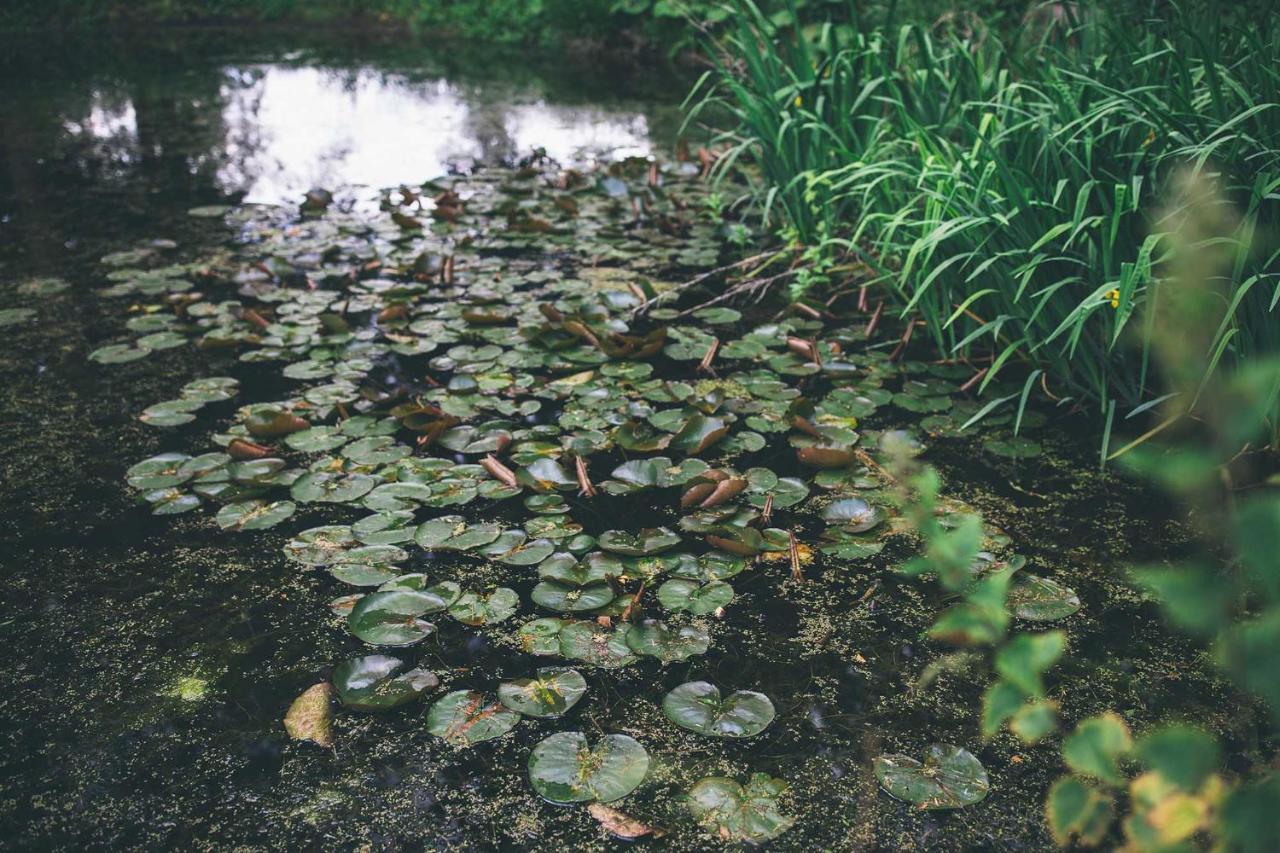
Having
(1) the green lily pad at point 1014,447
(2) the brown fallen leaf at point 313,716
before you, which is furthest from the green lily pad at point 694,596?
(1) the green lily pad at point 1014,447

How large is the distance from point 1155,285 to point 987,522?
56 centimetres

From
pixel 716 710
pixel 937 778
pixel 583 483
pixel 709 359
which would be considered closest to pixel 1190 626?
pixel 937 778

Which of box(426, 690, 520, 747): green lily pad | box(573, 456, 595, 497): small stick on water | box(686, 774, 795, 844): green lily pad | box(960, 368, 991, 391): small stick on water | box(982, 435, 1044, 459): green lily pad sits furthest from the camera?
box(960, 368, 991, 391): small stick on water

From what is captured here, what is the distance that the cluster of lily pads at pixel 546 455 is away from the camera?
119 cm

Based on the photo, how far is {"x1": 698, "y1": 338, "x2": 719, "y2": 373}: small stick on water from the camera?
86.0 inches

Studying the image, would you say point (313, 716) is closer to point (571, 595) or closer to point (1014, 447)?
point (571, 595)

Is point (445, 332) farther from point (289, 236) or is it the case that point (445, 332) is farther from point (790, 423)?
point (289, 236)

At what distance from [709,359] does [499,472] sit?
0.73 m

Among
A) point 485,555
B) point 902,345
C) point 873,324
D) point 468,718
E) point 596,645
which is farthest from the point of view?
point 873,324

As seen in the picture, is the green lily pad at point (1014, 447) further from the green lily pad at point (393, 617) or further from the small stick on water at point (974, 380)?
the green lily pad at point (393, 617)

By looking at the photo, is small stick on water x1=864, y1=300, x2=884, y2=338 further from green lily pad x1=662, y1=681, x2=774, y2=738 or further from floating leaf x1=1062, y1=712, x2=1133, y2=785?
floating leaf x1=1062, y1=712, x2=1133, y2=785

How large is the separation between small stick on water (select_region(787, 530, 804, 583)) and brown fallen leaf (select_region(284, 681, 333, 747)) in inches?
28.3

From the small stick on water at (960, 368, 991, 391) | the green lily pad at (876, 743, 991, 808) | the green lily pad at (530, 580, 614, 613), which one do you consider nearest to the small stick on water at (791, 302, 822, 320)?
the small stick on water at (960, 368, 991, 391)

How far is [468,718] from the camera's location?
44.8 inches
